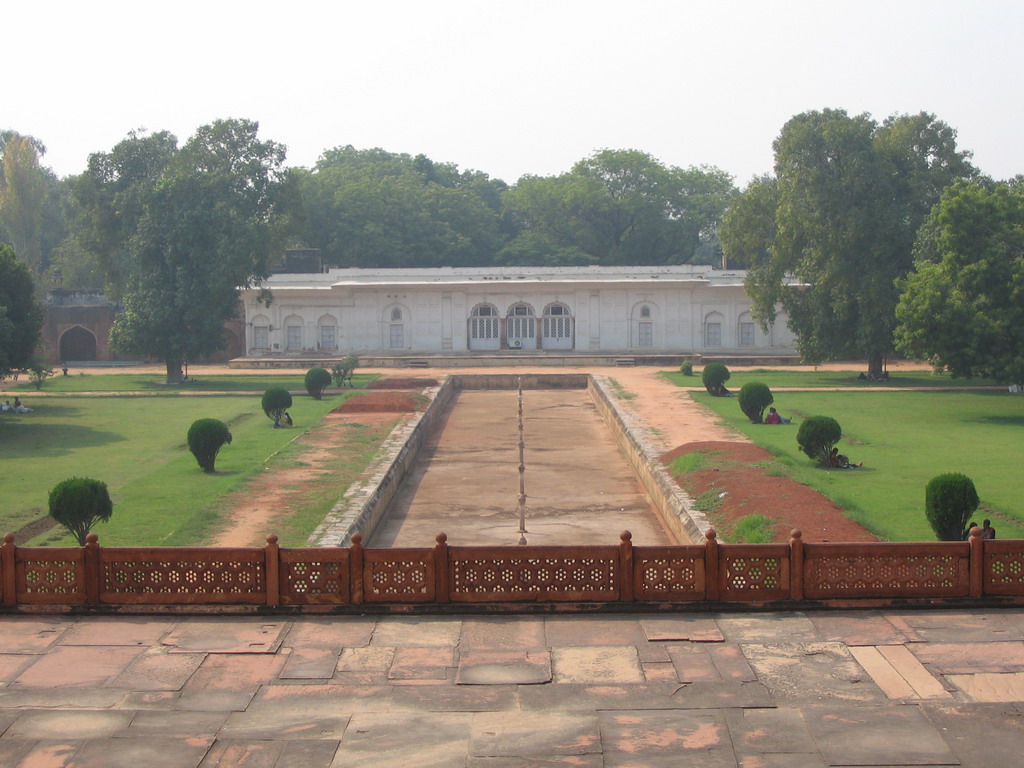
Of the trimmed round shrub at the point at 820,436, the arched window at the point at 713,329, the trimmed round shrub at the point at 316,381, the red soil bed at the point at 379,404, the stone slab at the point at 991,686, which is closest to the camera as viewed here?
the stone slab at the point at 991,686

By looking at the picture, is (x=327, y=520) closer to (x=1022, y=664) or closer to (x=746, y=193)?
(x=1022, y=664)

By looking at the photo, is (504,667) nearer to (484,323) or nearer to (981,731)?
(981,731)

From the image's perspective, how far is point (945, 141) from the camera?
30719mm

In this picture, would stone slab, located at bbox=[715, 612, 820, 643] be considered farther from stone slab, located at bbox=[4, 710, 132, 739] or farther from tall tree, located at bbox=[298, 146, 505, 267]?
Result: tall tree, located at bbox=[298, 146, 505, 267]

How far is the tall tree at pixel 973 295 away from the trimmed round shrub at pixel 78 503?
16.4 metres

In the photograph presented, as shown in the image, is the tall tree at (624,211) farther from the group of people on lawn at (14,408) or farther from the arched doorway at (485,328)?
the group of people on lawn at (14,408)

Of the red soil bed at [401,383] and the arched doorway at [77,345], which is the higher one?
the arched doorway at [77,345]

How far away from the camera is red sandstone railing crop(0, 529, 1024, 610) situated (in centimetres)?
796

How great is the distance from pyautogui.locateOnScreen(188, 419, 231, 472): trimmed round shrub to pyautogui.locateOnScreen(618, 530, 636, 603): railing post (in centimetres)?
944

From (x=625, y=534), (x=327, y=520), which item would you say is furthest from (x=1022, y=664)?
(x=327, y=520)

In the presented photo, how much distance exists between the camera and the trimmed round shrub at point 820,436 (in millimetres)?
16578

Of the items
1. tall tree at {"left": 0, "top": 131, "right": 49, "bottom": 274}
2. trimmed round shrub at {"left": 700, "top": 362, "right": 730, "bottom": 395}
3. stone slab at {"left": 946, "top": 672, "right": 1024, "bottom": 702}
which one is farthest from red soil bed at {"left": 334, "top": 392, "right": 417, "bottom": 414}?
tall tree at {"left": 0, "top": 131, "right": 49, "bottom": 274}

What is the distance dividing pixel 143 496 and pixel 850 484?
8816 mm

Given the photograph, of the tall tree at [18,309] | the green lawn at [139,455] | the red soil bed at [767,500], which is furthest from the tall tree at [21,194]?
the red soil bed at [767,500]
